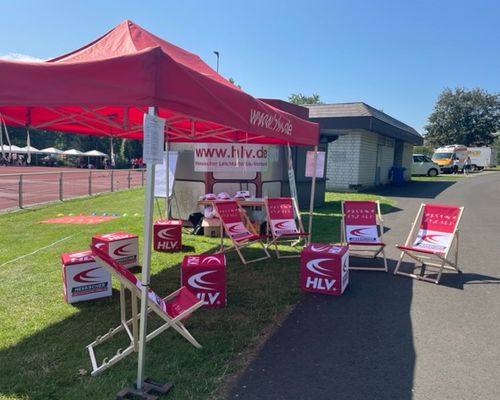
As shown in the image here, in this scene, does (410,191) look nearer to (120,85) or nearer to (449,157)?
(120,85)

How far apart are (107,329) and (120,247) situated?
202cm

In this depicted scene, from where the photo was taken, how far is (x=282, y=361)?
3209 mm

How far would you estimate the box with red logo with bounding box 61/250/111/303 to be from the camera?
422 cm

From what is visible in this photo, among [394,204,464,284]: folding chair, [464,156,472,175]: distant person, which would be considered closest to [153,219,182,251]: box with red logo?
[394,204,464,284]: folding chair

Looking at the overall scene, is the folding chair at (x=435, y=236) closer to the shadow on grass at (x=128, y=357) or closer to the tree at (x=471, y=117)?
the shadow on grass at (x=128, y=357)

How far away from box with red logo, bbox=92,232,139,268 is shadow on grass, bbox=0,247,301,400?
3.13 feet

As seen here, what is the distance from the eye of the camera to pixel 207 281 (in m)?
4.20

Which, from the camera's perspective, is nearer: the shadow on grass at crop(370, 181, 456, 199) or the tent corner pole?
the tent corner pole

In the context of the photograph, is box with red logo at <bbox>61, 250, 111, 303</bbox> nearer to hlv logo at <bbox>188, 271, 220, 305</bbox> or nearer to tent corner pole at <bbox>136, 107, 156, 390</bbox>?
hlv logo at <bbox>188, 271, 220, 305</bbox>

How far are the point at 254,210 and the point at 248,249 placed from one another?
154 centimetres

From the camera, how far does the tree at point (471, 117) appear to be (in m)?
49.1

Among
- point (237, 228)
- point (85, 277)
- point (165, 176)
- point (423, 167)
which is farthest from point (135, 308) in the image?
point (423, 167)

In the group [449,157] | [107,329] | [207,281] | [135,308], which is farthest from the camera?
[449,157]

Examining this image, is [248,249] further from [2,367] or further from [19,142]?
[19,142]
